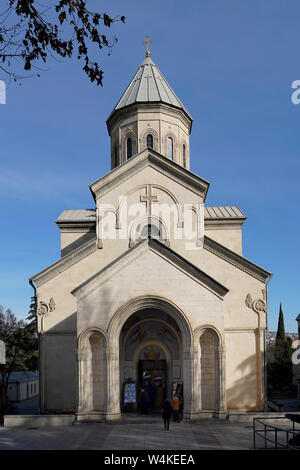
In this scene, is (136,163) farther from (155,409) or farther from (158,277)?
(155,409)

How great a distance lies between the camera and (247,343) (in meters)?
21.2

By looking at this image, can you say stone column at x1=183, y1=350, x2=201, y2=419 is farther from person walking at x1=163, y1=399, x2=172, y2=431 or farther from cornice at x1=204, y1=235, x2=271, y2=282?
cornice at x1=204, y1=235, x2=271, y2=282

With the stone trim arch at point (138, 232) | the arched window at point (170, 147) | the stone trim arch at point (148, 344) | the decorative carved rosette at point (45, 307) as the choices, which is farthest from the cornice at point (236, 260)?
the decorative carved rosette at point (45, 307)

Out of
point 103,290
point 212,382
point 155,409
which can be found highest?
point 103,290

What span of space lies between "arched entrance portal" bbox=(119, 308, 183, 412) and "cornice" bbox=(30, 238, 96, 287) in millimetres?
3823

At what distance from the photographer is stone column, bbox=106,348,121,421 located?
58.1 ft

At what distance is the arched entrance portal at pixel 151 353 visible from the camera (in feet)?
68.2

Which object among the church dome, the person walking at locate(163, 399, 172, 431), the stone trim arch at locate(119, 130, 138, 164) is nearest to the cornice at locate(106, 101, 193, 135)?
the church dome

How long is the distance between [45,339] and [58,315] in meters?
1.23

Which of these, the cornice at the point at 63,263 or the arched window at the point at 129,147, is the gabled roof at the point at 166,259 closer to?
the cornice at the point at 63,263

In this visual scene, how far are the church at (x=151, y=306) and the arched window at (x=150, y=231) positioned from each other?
5cm

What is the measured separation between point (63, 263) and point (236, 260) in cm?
811
